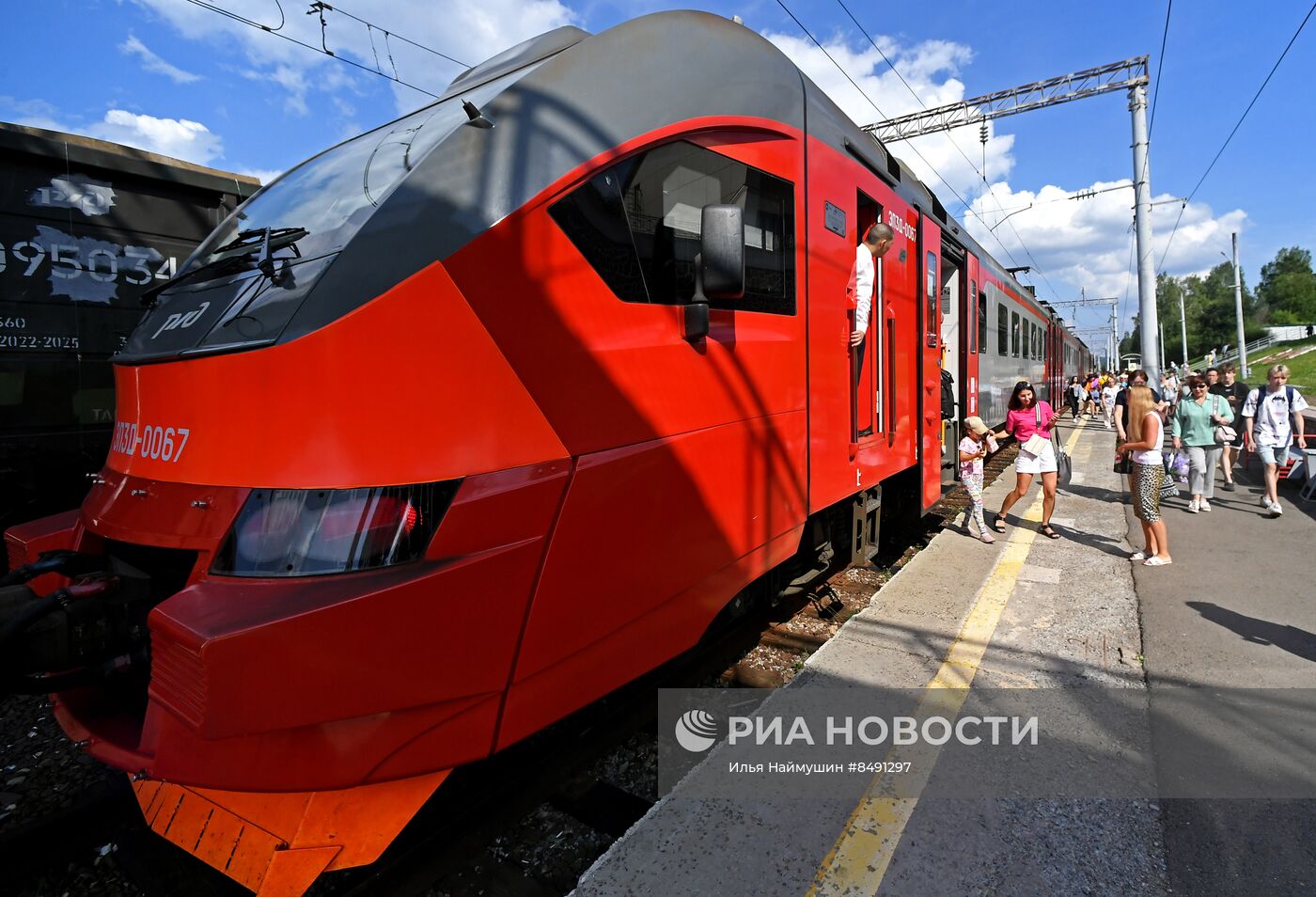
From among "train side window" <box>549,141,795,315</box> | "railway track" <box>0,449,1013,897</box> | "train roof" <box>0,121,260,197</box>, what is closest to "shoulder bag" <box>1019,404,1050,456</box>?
"train side window" <box>549,141,795,315</box>

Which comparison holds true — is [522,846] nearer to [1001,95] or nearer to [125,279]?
[125,279]

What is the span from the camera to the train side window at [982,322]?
9.60 meters

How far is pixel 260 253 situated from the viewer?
2574mm

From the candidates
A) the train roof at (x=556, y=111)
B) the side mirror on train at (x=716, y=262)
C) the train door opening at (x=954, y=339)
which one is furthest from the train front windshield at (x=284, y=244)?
the train door opening at (x=954, y=339)

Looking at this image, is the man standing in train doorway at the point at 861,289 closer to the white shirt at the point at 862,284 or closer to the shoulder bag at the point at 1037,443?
the white shirt at the point at 862,284

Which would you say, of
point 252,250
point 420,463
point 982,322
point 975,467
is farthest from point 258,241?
point 982,322

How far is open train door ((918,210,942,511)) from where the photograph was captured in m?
5.87

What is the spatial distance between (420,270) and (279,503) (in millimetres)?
763

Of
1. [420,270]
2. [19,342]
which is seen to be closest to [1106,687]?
[420,270]

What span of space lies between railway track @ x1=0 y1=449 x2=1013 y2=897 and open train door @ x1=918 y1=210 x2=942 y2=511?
3566 millimetres

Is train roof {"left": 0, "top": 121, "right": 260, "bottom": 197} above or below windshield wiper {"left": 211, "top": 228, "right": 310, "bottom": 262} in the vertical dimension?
above

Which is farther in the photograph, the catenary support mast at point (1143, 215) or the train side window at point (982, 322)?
the catenary support mast at point (1143, 215)

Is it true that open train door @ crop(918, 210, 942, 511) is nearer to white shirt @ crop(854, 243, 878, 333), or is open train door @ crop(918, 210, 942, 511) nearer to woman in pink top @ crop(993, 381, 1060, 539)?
woman in pink top @ crop(993, 381, 1060, 539)

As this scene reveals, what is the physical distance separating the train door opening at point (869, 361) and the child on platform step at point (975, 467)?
2075 mm
